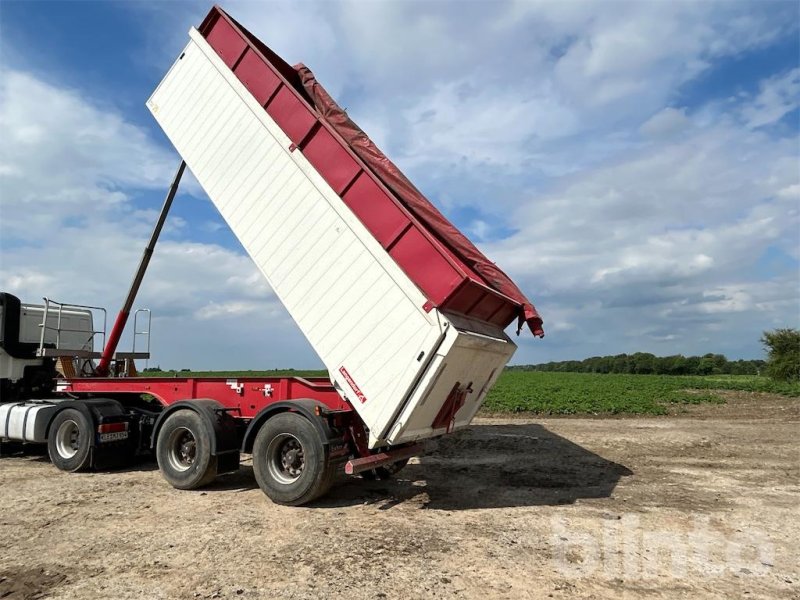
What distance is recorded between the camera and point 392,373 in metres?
6.17

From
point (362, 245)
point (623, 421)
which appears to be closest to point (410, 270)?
point (362, 245)

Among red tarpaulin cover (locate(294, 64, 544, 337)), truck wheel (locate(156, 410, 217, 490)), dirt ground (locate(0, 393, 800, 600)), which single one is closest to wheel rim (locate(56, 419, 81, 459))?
dirt ground (locate(0, 393, 800, 600))

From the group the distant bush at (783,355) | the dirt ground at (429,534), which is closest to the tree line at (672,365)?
the distant bush at (783,355)

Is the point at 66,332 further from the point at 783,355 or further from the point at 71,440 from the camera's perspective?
the point at 783,355

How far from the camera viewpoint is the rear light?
8725 mm

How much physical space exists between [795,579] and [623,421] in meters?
12.9

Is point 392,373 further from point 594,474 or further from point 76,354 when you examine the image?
point 76,354

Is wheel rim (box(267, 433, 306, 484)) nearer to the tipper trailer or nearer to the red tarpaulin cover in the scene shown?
the tipper trailer

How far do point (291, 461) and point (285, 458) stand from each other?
4.2 inches

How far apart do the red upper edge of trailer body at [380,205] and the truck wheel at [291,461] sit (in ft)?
7.36

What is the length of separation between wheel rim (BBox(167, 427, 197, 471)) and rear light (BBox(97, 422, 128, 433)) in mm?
1639

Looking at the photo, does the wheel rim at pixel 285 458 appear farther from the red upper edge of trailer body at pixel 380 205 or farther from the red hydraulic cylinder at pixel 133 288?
the red hydraulic cylinder at pixel 133 288

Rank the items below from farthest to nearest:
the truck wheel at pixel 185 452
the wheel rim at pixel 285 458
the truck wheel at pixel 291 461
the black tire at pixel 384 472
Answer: the black tire at pixel 384 472, the truck wheel at pixel 185 452, the wheel rim at pixel 285 458, the truck wheel at pixel 291 461

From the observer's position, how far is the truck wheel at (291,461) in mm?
6609
